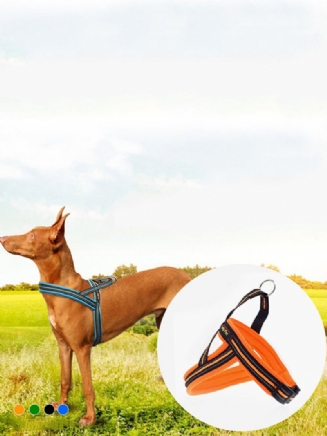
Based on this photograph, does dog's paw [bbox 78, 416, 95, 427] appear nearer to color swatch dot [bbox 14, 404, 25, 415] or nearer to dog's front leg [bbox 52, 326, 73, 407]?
dog's front leg [bbox 52, 326, 73, 407]

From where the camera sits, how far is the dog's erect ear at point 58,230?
484 centimetres

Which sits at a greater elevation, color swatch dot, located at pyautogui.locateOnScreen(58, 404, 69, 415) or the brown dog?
the brown dog

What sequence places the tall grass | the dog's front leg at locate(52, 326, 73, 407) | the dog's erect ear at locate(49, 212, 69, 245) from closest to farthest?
the dog's erect ear at locate(49, 212, 69, 245), the tall grass, the dog's front leg at locate(52, 326, 73, 407)

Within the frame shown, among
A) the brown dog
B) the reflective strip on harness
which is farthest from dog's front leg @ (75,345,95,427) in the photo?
the reflective strip on harness

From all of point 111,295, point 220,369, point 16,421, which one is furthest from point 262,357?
point 16,421

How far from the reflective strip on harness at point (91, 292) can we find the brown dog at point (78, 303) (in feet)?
0.10

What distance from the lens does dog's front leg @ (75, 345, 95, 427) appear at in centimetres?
500

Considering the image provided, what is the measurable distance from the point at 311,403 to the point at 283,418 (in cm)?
59

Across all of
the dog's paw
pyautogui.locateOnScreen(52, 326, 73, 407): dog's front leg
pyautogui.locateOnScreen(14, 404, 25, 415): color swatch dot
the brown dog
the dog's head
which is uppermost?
the dog's head

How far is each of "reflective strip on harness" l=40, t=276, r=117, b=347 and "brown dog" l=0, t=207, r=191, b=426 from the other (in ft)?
0.10

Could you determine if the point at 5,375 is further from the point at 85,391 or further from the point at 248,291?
the point at 248,291

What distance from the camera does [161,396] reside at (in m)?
5.59

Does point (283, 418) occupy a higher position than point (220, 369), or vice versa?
point (220, 369)

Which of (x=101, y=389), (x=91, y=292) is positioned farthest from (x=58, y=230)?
(x=101, y=389)
